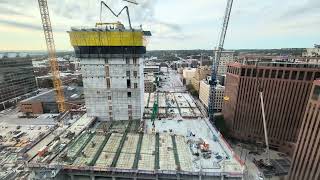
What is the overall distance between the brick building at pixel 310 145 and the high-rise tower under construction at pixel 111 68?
209 feet

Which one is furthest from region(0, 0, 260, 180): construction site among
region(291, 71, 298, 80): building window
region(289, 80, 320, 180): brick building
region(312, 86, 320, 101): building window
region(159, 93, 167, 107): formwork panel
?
region(291, 71, 298, 80): building window

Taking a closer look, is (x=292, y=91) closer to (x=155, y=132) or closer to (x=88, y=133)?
(x=155, y=132)

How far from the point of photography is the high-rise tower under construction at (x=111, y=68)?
74812 millimetres

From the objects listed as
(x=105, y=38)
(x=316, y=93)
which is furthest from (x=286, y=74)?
(x=105, y=38)

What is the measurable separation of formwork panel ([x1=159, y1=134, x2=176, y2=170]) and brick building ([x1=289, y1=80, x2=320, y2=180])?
48.7m

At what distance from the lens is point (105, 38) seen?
2950 inches

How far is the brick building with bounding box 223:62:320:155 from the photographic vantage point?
352 ft

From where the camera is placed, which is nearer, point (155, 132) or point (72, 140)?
point (72, 140)

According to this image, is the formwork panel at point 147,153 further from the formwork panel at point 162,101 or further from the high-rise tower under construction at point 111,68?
the formwork panel at point 162,101

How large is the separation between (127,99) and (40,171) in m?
Answer: 40.5

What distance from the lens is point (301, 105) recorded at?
10850 cm

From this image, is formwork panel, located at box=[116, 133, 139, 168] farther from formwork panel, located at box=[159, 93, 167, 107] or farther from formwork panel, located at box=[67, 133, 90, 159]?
formwork panel, located at box=[159, 93, 167, 107]

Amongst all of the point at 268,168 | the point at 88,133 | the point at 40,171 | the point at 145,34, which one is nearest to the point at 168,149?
the point at 88,133

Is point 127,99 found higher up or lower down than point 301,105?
higher up
